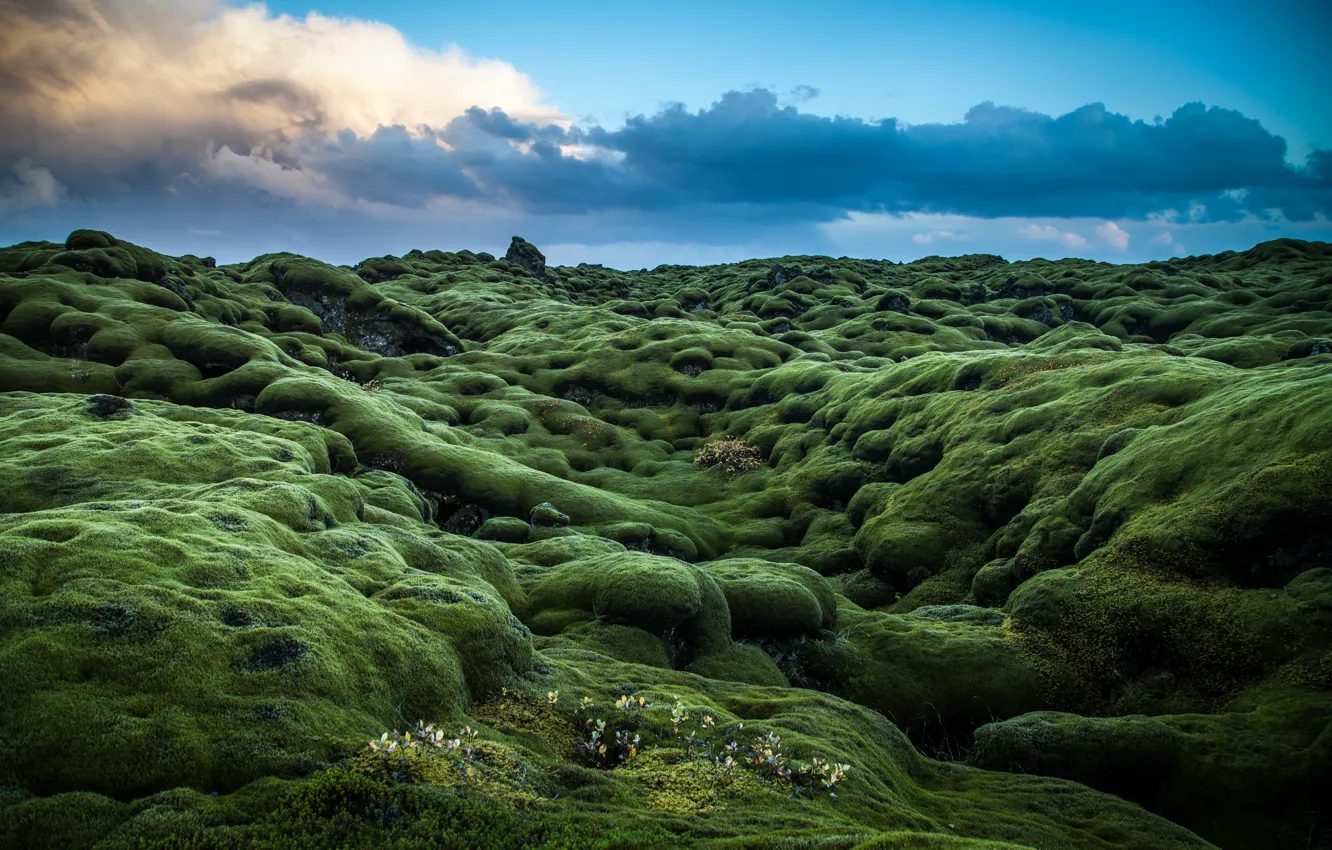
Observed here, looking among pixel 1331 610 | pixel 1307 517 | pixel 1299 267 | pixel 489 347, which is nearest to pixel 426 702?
pixel 1331 610

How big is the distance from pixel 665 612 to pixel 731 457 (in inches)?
1644

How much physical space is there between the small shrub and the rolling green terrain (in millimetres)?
680

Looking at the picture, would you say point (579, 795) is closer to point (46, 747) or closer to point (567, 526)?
point (46, 747)

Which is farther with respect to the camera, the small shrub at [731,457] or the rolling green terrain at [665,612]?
the small shrub at [731,457]

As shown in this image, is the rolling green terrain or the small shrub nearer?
the rolling green terrain

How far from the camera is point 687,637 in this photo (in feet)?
82.8

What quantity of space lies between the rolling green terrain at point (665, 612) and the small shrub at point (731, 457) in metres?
0.68

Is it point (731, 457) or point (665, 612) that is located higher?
point (731, 457)

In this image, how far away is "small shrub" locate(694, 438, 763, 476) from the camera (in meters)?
63.9

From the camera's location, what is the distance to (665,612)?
79.0 feet

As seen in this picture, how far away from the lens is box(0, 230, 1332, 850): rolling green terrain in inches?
433

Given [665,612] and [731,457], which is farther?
[731,457]

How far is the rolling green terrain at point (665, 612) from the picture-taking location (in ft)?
36.1

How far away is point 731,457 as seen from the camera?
65312 mm
